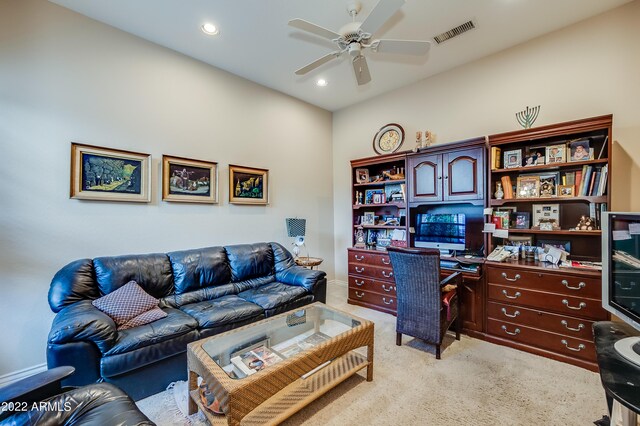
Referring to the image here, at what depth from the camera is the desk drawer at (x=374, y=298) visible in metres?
3.66

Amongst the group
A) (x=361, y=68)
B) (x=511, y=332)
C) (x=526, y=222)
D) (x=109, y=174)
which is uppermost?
(x=361, y=68)

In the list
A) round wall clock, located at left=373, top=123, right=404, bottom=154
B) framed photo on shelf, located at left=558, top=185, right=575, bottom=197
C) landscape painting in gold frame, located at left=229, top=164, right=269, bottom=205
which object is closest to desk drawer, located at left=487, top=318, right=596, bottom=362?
framed photo on shelf, located at left=558, top=185, right=575, bottom=197

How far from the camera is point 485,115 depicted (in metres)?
3.41

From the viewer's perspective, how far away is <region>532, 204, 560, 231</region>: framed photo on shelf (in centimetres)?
282

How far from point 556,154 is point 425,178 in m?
1.31

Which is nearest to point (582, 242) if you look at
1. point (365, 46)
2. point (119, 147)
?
point (365, 46)

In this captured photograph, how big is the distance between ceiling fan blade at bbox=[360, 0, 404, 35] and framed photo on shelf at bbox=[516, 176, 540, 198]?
7.43 feet

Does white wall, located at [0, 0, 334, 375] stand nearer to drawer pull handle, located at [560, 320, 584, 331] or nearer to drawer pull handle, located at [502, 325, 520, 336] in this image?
drawer pull handle, located at [502, 325, 520, 336]

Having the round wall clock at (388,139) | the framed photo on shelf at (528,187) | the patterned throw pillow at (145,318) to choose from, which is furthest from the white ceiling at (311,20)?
the patterned throw pillow at (145,318)

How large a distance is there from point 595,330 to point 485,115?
2714 millimetres

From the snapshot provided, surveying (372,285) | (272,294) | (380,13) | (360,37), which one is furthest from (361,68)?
(372,285)

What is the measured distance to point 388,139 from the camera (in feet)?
14.1

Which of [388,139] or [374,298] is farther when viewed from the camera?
[388,139]

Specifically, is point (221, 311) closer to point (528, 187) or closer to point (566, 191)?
point (528, 187)
